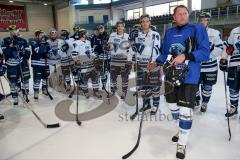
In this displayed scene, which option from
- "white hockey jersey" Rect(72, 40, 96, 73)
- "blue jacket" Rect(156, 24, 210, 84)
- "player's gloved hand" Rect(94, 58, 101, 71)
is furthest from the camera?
"player's gloved hand" Rect(94, 58, 101, 71)

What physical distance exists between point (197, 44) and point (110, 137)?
1430mm

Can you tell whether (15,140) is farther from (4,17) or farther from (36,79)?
(4,17)

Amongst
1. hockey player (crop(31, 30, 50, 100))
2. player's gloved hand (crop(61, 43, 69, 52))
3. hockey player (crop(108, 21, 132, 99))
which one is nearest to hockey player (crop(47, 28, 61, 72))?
player's gloved hand (crop(61, 43, 69, 52))

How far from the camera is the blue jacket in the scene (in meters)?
2.13

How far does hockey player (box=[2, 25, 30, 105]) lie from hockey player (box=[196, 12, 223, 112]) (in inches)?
115

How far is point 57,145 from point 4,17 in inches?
767

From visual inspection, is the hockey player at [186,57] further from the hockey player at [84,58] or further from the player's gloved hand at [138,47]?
the hockey player at [84,58]

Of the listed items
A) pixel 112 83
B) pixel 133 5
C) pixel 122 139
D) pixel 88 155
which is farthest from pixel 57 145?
pixel 133 5

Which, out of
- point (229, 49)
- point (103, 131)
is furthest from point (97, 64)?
point (229, 49)

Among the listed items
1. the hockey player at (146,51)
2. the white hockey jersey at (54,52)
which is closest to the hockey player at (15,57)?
the white hockey jersey at (54,52)

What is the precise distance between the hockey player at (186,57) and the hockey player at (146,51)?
105 centimetres

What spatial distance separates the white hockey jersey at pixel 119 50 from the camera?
4.23 m

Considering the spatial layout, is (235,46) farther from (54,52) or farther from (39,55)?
(54,52)

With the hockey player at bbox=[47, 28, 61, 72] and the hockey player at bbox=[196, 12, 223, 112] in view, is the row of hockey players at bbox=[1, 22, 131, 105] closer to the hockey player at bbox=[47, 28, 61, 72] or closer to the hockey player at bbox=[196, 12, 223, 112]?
the hockey player at bbox=[47, 28, 61, 72]
